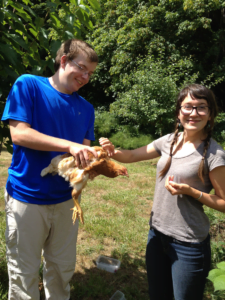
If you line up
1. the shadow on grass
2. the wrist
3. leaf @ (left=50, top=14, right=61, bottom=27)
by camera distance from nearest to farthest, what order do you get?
1. the wrist
2. leaf @ (left=50, top=14, right=61, bottom=27)
3. the shadow on grass

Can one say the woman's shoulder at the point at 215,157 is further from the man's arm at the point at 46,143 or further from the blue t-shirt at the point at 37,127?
the blue t-shirt at the point at 37,127

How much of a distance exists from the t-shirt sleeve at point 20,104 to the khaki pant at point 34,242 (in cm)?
62

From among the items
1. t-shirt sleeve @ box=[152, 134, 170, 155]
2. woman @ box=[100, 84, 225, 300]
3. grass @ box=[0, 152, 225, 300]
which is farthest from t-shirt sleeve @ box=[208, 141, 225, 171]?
grass @ box=[0, 152, 225, 300]

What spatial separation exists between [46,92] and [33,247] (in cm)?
116

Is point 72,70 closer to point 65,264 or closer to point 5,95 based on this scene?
point 5,95

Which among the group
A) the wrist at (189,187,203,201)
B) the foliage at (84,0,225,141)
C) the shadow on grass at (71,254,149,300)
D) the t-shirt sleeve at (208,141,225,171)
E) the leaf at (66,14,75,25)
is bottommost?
the shadow on grass at (71,254,149,300)

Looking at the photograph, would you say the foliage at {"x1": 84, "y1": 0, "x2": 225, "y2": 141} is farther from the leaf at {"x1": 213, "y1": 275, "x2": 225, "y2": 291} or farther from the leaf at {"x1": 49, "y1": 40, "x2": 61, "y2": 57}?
the leaf at {"x1": 213, "y1": 275, "x2": 225, "y2": 291}

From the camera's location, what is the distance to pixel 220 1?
1166 centimetres

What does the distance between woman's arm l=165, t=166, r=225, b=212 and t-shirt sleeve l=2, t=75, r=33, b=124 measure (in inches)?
42.8

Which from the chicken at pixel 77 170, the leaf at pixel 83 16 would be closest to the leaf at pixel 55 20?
the leaf at pixel 83 16

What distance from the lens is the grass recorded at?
272cm

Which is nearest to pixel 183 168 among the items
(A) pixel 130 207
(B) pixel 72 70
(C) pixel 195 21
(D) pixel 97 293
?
(B) pixel 72 70

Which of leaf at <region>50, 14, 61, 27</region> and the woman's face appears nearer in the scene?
the woman's face

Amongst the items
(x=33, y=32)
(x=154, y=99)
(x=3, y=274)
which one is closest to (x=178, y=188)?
(x=33, y=32)
